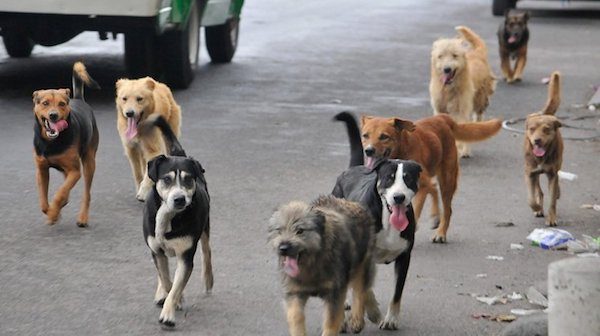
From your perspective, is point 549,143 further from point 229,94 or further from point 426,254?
point 229,94

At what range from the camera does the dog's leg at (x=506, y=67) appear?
18484 mm

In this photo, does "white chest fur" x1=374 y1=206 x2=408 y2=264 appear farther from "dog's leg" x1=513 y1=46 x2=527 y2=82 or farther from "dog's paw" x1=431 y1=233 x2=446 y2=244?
"dog's leg" x1=513 y1=46 x2=527 y2=82

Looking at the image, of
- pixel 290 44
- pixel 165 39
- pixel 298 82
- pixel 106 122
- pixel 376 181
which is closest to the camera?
pixel 376 181

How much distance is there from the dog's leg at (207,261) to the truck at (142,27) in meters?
7.05

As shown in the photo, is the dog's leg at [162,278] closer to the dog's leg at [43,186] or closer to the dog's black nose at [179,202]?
the dog's black nose at [179,202]

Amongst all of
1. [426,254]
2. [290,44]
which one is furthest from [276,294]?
[290,44]

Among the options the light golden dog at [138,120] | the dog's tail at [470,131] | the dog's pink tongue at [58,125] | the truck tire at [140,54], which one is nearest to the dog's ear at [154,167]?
the dog's pink tongue at [58,125]

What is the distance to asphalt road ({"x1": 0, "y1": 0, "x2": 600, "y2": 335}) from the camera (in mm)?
7441

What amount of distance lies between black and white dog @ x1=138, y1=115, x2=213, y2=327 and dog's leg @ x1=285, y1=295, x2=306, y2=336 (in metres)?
0.87

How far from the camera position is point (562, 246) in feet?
29.8

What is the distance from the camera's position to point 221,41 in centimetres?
1900

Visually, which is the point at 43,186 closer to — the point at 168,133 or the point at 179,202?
the point at 168,133

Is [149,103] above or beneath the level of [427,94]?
above

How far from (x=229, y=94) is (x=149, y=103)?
18.9 ft
